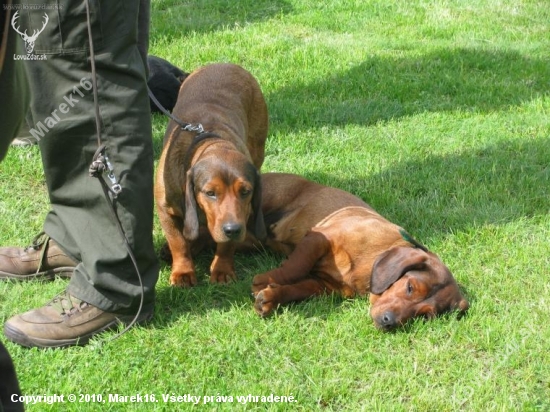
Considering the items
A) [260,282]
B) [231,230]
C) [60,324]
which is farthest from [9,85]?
[260,282]

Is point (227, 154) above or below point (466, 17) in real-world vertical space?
above

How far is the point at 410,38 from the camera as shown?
8281 mm

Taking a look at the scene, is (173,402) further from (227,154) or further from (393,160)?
(393,160)

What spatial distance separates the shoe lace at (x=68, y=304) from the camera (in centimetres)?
364

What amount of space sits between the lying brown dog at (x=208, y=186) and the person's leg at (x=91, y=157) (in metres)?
0.55

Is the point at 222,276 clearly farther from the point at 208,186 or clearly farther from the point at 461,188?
the point at 461,188

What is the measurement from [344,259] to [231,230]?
27.5 inches

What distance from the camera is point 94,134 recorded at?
348 cm

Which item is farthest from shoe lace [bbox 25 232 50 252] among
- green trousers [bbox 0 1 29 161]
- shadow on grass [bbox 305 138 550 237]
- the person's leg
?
green trousers [bbox 0 1 29 161]

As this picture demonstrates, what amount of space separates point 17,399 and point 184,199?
243cm

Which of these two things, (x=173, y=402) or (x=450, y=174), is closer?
(x=173, y=402)

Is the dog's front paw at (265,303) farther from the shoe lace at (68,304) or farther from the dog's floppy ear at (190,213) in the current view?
the shoe lace at (68,304)

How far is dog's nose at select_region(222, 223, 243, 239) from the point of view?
13.3 ft

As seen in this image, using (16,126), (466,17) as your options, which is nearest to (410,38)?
(466,17)
